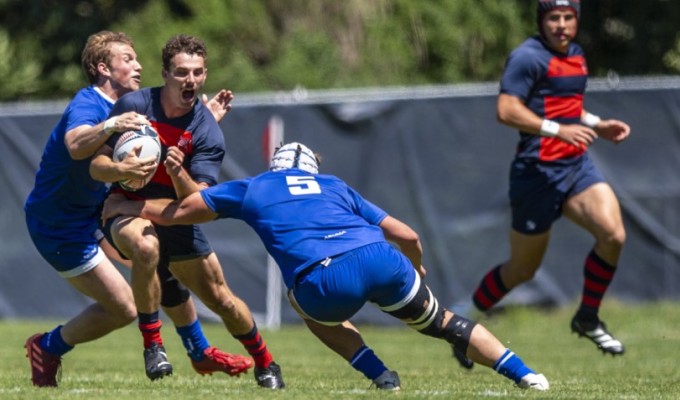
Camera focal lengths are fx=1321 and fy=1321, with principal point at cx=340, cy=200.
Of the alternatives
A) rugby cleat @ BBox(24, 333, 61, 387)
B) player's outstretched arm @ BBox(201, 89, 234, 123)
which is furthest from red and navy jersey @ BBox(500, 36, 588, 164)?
rugby cleat @ BBox(24, 333, 61, 387)

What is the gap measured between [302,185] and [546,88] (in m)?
3.01

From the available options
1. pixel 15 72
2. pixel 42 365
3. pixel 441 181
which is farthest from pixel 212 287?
pixel 15 72

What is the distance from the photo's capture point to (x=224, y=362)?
7500mm

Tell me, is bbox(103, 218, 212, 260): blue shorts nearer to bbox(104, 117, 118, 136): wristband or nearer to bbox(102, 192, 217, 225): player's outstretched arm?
bbox(102, 192, 217, 225): player's outstretched arm

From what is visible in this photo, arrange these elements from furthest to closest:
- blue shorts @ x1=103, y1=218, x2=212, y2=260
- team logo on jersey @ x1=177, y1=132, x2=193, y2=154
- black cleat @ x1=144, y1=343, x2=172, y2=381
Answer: blue shorts @ x1=103, y1=218, x2=212, y2=260, team logo on jersey @ x1=177, y1=132, x2=193, y2=154, black cleat @ x1=144, y1=343, x2=172, y2=381

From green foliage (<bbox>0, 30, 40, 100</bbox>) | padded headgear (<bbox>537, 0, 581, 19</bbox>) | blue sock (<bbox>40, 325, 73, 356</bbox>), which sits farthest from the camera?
green foliage (<bbox>0, 30, 40, 100</bbox>)

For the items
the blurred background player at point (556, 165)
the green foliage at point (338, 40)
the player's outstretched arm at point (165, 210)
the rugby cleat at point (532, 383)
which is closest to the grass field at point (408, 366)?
the rugby cleat at point (532, 383)

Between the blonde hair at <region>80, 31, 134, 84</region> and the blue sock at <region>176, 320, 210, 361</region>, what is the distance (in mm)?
1508

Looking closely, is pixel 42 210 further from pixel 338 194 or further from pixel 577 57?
pixel 577 57

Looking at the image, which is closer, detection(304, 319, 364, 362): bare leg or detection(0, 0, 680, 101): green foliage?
detection(304, 319, 364, 362): bare leg

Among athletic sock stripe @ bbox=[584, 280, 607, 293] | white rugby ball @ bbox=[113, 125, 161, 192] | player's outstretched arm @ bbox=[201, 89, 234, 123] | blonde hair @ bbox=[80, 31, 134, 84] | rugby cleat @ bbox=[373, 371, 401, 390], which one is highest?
blonde hair @ bbox=[80, 31, 134, 84]

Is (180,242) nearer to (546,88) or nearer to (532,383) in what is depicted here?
(532,383)

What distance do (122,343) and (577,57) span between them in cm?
526

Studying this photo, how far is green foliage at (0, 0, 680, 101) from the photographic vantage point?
1880cm
